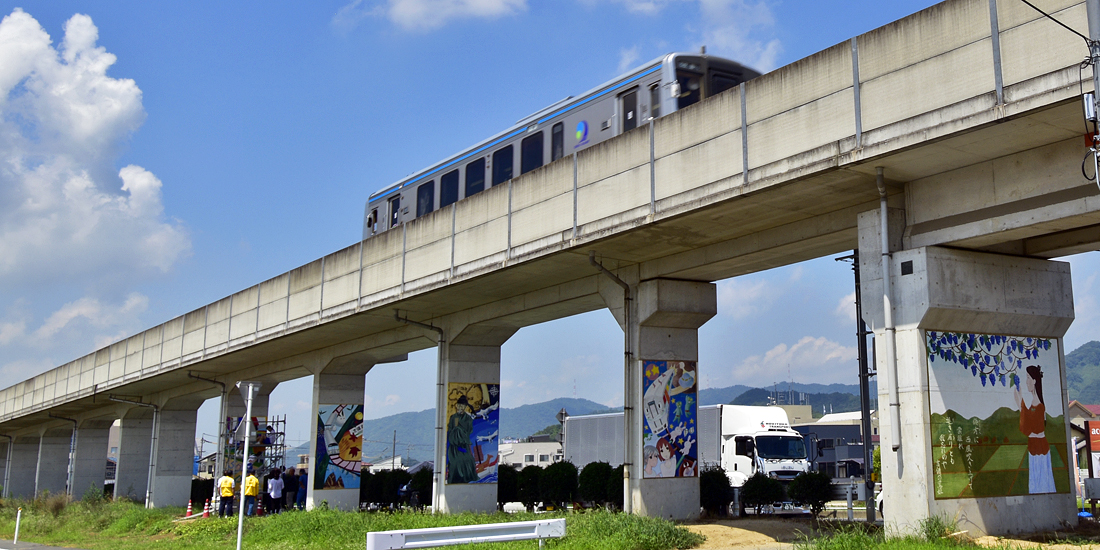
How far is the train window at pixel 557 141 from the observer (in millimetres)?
21188

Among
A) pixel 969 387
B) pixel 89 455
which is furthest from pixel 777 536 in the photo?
pixel 89 455

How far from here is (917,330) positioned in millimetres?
13398

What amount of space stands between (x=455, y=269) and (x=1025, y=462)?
39.4ft

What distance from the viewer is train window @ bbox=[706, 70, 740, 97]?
19.2 meters

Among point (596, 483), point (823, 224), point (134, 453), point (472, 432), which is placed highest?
point (823, 224)

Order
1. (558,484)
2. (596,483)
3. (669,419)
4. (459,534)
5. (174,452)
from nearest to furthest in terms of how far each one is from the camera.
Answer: (459,534) < (669,419) < (596,483) < (558,484) < (174,452)

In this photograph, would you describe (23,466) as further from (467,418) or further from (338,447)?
(467,418)

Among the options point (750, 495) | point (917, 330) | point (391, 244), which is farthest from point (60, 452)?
point (917, 330)

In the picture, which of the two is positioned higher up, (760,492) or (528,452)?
(528,452)

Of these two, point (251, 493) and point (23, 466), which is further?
point (23, 466)

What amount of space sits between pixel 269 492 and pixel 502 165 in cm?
1686

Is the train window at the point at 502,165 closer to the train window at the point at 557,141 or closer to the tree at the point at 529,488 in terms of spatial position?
the train window at the point at 557,141

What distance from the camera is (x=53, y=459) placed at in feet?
188

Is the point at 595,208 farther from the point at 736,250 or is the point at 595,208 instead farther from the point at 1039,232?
the point at 1039,232
